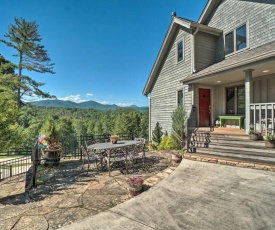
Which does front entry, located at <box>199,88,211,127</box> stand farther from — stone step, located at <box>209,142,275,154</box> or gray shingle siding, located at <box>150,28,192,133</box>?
stone step, located at <box>209,142,275,154</box>

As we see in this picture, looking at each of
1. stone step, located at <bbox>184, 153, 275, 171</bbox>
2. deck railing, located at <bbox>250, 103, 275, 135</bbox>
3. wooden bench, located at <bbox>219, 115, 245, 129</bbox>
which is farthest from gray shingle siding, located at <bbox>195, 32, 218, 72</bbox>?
stone step, located at <bbox>184, 153, 275, 171</bbox>

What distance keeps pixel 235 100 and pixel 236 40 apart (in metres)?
3.45

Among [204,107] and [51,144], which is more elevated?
[204,107]

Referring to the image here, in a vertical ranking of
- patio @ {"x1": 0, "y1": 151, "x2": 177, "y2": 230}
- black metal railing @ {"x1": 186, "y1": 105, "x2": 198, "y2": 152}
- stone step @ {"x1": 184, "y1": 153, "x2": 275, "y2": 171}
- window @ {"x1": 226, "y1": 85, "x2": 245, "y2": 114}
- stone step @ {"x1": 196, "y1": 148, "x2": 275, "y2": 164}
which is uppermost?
window @ {"x1": 226, "y1": 85, "x2": 245, "y2": 114}

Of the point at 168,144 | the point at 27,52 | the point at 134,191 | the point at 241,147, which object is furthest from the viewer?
the point at 27,52

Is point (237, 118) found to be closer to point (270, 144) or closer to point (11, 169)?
point (270, 144)

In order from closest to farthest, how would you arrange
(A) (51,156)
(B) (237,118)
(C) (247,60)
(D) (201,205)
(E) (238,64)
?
(D) (201,205) → (C) (247,60) → (E) (238,64) → (A) (51,156) → (B) (237,118)

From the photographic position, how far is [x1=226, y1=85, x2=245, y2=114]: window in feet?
32.4

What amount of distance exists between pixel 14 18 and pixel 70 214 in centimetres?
2652

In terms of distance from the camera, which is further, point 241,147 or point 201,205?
point 241,147

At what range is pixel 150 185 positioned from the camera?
4895 millimetres

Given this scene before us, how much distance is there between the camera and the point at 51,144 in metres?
7.66

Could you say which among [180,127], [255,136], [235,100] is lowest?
[255,136]

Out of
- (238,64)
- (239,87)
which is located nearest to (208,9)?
(239,87)
